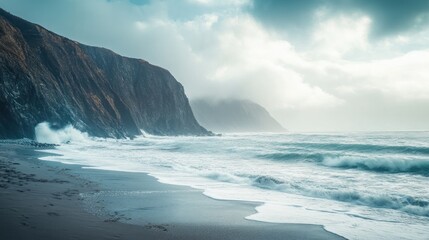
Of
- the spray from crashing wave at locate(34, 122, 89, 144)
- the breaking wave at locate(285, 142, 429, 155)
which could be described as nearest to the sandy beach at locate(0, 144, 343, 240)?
the breaking wave at locate(285, 142, 429, 155)

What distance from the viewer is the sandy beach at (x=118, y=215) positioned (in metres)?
4.60

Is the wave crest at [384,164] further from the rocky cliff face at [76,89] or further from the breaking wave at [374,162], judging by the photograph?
the rocky cliff face at [76,89]

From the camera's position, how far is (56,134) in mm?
34344

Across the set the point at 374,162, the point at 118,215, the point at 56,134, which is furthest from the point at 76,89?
the point at 118,215

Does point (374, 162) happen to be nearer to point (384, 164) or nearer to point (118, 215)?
point (384, 164)

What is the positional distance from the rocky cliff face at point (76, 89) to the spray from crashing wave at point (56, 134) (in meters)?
0.76

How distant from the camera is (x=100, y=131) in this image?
4734cm

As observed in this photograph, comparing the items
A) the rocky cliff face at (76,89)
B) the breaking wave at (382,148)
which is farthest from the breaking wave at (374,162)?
the rocky cliff face at (76,89)

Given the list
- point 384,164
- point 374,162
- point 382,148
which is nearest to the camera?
point 384,164

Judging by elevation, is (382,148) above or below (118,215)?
above

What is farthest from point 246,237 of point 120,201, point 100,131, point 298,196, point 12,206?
point 100,131

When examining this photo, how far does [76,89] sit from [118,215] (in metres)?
46.6

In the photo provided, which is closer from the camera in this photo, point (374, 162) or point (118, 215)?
point (118, 215)

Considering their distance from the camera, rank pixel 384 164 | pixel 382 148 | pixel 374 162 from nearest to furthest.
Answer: pixel 384 164, pixel 374 162, pixel 382 148
